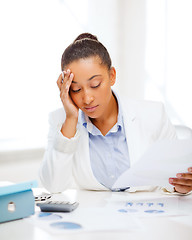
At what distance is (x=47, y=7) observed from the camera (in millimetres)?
3516

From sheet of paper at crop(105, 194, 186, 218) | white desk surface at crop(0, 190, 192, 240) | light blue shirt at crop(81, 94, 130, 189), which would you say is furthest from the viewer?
light blue shirt at crop(81, 94, 130, 189)

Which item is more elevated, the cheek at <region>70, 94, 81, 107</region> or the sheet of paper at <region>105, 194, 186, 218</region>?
the cheek at <region>70, 94, 81, 107</region>

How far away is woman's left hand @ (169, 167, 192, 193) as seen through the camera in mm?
1480

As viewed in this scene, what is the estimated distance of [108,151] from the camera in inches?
73.5

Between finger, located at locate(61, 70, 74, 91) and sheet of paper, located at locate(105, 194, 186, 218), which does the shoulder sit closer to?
finger, located at locate(61, 70, 74, 91)

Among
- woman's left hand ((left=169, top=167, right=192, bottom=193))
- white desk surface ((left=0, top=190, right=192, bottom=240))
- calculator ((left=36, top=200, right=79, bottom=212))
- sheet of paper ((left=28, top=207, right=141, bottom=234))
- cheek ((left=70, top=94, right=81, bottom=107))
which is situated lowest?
white desk surface ((left=0, top=190, right=192, bottom=240))

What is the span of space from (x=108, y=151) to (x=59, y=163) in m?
0.29

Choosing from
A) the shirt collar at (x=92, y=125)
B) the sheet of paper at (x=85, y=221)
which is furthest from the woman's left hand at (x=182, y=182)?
the shirt collar at (x=92, y=125)

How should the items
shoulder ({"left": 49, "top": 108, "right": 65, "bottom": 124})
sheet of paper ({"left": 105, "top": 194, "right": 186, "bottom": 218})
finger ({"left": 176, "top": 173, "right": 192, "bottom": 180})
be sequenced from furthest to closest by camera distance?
1. shoulder ({"left": 49, "top": 108, "right": 65, "bottom": 124})
2. finger ({"left": 176, "top": 173, "right": 192, "bottom": 180})
3. sheet of paper ({"left": 105, "top": 194, "right": 186, "bottom": 218})

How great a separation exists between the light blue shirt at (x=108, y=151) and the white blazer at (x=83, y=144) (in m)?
0.04

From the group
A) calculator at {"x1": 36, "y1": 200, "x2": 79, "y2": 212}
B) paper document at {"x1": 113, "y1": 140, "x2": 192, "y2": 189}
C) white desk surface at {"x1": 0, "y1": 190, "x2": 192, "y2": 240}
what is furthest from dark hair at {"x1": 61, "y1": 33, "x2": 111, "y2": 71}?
white desk surface at {"x1": 0, "y1": 190, "x2": 192, "y2": 240}

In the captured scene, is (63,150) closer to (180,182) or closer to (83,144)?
(83,144)

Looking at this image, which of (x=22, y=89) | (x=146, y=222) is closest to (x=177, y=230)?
(x=146, y=222)

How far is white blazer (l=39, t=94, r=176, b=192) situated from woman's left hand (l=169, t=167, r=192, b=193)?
1.07 ft
